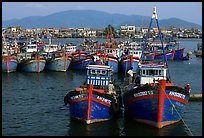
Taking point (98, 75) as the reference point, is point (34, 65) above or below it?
below

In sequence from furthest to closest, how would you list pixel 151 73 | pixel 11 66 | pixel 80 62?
pixel 80 62 < pixel 11 66 < pixel 151 73

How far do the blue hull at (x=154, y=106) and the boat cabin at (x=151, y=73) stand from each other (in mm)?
2331

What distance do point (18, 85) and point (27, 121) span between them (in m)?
16.9

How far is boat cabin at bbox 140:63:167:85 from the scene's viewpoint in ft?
86.2

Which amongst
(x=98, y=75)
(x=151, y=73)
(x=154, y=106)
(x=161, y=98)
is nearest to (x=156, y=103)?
(x=154, y=106)

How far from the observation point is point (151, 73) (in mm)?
26469

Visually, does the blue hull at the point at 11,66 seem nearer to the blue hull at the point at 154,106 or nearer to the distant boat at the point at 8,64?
the distant boat at the point at 8,64

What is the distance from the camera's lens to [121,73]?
5297 centimetres

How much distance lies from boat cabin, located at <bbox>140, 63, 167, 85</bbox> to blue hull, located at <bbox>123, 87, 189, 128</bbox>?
233 centimetres

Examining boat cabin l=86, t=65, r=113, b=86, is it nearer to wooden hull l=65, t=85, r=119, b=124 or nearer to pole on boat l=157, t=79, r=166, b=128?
wooden hull l=65, t=85, r=119, b=124

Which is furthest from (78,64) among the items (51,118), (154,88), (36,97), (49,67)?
(154,88)

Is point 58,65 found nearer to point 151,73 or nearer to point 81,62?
point 81,62

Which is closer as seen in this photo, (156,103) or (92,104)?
(156,103)

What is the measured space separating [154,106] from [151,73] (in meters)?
3.93
